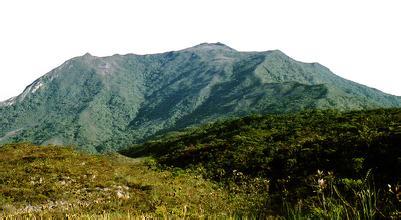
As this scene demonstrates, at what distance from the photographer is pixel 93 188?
20.9m

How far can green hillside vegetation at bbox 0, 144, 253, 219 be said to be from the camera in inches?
653

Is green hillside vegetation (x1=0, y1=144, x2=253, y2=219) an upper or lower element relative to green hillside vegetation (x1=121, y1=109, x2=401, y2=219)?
lower

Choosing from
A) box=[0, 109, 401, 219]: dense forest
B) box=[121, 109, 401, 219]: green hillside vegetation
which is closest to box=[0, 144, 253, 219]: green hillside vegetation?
box=[0, 109, 401, 219]: dense forest

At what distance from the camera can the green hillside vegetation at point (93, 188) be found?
16.6 meters

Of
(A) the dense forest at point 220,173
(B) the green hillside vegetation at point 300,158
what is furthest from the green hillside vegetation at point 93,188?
(B) the green hillside vegetation at point 300,158

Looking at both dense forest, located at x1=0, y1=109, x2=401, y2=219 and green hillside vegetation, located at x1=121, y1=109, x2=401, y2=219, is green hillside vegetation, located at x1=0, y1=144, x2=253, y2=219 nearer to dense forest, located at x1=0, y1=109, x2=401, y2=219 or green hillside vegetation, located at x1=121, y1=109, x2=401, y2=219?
dense forest, located at x1=0, y1=109, x2=401, y2=219

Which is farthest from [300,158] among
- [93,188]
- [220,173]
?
[93,188]

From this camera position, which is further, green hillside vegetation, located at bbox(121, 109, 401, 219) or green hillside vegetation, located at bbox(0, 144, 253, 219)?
green hillside vegetation, located at bbox(121, 109, 401, 219)

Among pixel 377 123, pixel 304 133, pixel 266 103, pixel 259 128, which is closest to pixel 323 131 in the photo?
pixel 304 133

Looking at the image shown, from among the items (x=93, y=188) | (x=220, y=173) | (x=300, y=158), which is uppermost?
(x=300, y=158)

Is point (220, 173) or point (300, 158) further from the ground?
point (300, 158)

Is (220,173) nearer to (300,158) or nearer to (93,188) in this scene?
(300,158)

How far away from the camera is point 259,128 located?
37219 millimetres

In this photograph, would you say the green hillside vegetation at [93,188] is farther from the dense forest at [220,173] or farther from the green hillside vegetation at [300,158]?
the green hillside vegetation at [300,158]
